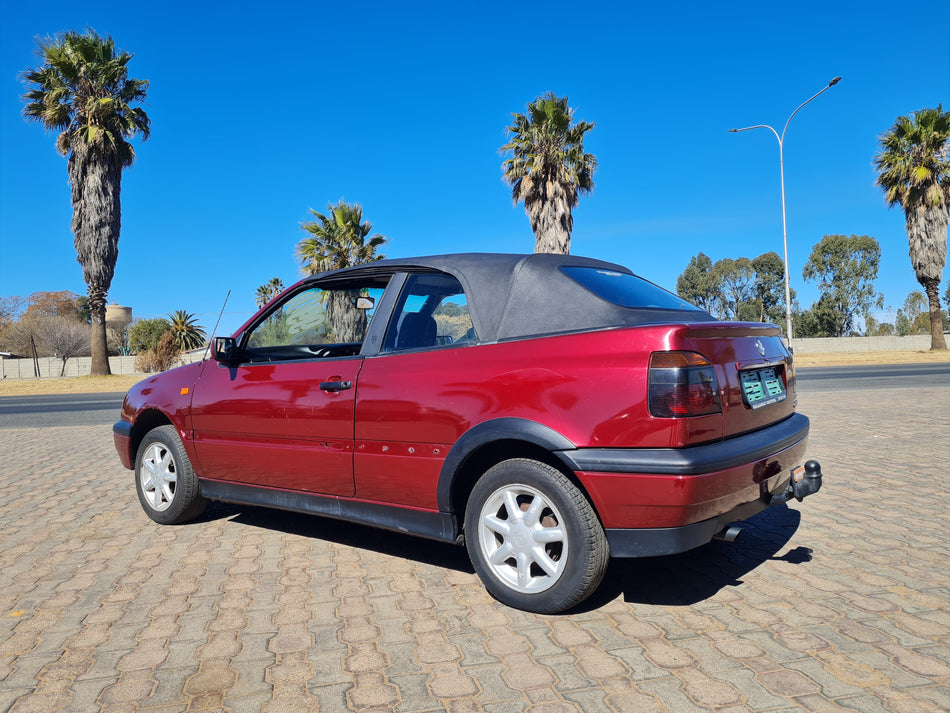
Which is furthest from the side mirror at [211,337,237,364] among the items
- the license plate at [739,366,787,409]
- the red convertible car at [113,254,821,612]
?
the license plate at [739,366,787,409]

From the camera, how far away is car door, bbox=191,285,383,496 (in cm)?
365

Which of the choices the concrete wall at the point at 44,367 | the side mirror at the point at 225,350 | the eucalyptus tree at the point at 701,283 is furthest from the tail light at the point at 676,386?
the eucalyptus tree at the point at 701,283

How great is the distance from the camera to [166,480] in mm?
4758

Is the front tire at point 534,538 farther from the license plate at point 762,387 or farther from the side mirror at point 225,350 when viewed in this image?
the side mirror at point 225,350

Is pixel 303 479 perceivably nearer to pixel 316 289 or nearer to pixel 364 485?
pixel 364 485

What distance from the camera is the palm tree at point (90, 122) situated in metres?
28.2

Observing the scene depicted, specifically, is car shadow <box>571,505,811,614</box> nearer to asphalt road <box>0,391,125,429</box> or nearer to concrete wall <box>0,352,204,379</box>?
asphalt road <box>0,391,125,429</box>

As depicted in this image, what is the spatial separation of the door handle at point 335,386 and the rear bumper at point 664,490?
1325 millimetres

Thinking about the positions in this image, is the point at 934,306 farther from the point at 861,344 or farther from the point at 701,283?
the point at 701,283

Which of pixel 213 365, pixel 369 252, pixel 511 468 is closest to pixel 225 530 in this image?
pixel 213 365

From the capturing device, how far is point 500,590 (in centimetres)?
311

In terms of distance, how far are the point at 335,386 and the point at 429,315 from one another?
0.64 m

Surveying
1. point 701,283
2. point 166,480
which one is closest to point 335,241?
→ point 166,480

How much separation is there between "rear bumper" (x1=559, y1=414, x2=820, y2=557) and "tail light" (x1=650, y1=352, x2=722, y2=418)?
0.51 feet
